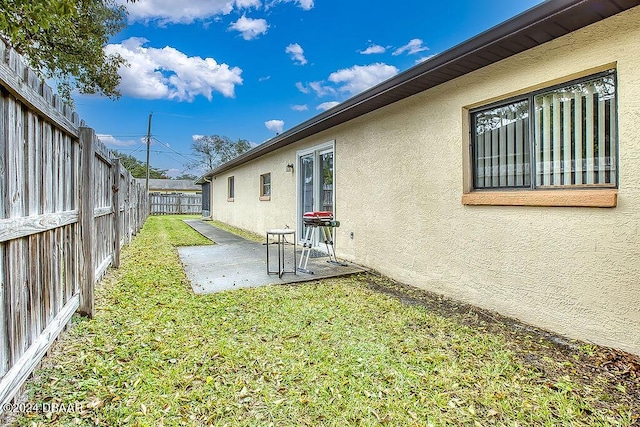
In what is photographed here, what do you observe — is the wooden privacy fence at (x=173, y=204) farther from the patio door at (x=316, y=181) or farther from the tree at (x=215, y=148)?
the patio door at (x=316, y=181)

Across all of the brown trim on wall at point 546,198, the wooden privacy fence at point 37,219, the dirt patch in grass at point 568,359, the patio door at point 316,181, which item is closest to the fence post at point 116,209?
the wooden privacy fence at point 37,219

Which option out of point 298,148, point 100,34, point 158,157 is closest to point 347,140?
point 298,148

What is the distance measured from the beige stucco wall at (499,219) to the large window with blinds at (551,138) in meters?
0.15

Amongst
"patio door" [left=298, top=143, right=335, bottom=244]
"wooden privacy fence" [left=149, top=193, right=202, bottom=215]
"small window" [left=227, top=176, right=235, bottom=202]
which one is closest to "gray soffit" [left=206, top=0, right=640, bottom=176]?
"patio door" [left=298, top=143, right=335, bottom=244]

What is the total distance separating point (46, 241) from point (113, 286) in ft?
7.56

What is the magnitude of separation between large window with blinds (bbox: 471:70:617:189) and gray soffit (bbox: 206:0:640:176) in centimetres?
48

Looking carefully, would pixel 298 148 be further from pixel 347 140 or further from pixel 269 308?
pixel 269 308

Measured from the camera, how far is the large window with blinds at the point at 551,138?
9.26ft

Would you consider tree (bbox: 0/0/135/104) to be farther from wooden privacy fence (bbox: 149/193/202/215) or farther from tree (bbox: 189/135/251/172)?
tree (bbox: 189/135/251/172)

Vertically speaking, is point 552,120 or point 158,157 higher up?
point 158,157

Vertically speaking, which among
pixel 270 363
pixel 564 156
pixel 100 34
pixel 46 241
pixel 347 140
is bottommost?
pixel 270 363

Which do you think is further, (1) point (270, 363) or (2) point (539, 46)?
(2) point (539, 46)

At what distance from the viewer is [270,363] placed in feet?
8.15

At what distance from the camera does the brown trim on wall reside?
2682mm
